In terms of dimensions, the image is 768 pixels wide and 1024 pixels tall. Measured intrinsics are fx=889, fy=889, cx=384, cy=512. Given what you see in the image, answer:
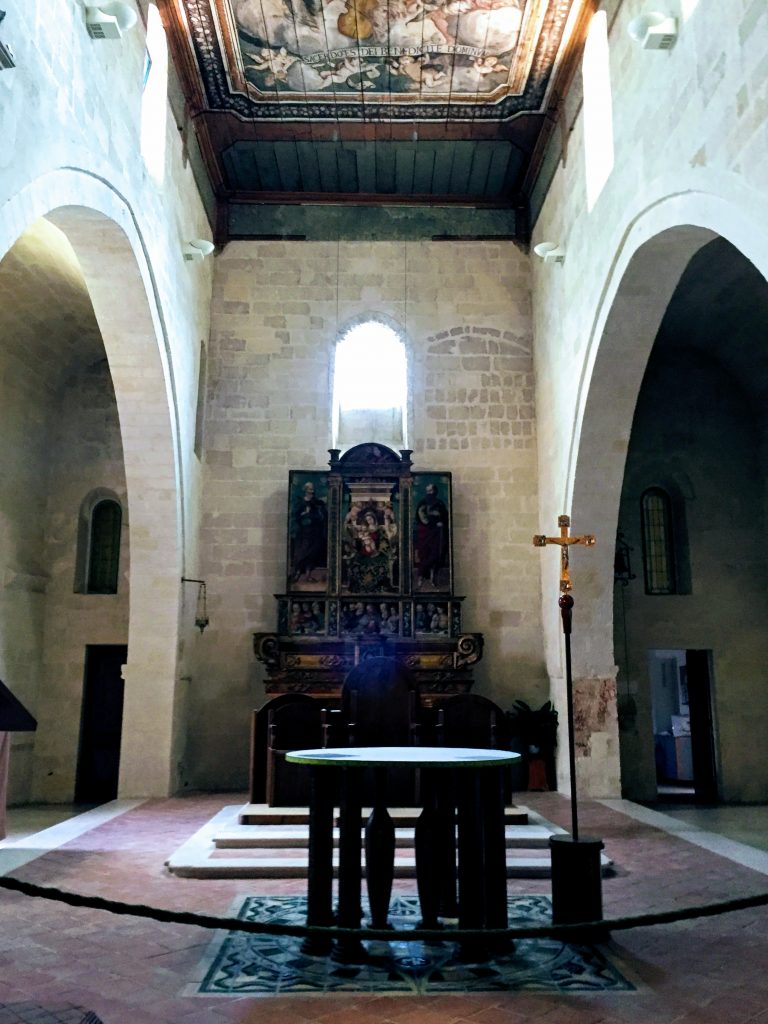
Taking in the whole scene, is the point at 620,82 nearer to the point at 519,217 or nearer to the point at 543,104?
the point at 543,104

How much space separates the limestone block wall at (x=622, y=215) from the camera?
17.3ft

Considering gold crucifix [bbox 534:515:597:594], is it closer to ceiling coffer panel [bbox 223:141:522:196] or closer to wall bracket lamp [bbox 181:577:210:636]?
wall bracket lamp [bbox 181:577:210:636]

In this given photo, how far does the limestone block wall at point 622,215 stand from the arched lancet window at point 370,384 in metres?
1.96

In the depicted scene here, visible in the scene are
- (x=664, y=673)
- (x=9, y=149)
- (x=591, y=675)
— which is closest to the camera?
(x=9, y=149)

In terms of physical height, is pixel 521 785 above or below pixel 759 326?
below

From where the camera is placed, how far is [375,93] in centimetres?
1057

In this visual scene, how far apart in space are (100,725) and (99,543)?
2.41m

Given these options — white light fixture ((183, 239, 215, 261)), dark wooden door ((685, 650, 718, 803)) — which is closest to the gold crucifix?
white light fixture ((183, 239, 215, 261))

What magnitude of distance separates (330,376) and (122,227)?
15.7 feet

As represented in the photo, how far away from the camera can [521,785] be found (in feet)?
33.9

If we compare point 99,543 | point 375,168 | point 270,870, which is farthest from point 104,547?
point 270,870

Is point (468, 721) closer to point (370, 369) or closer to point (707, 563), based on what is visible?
point (707, 563)

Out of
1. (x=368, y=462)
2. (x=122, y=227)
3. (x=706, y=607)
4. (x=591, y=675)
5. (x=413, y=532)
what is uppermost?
(x=122, y=227)

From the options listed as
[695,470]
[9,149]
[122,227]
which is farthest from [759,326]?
[9,149]
